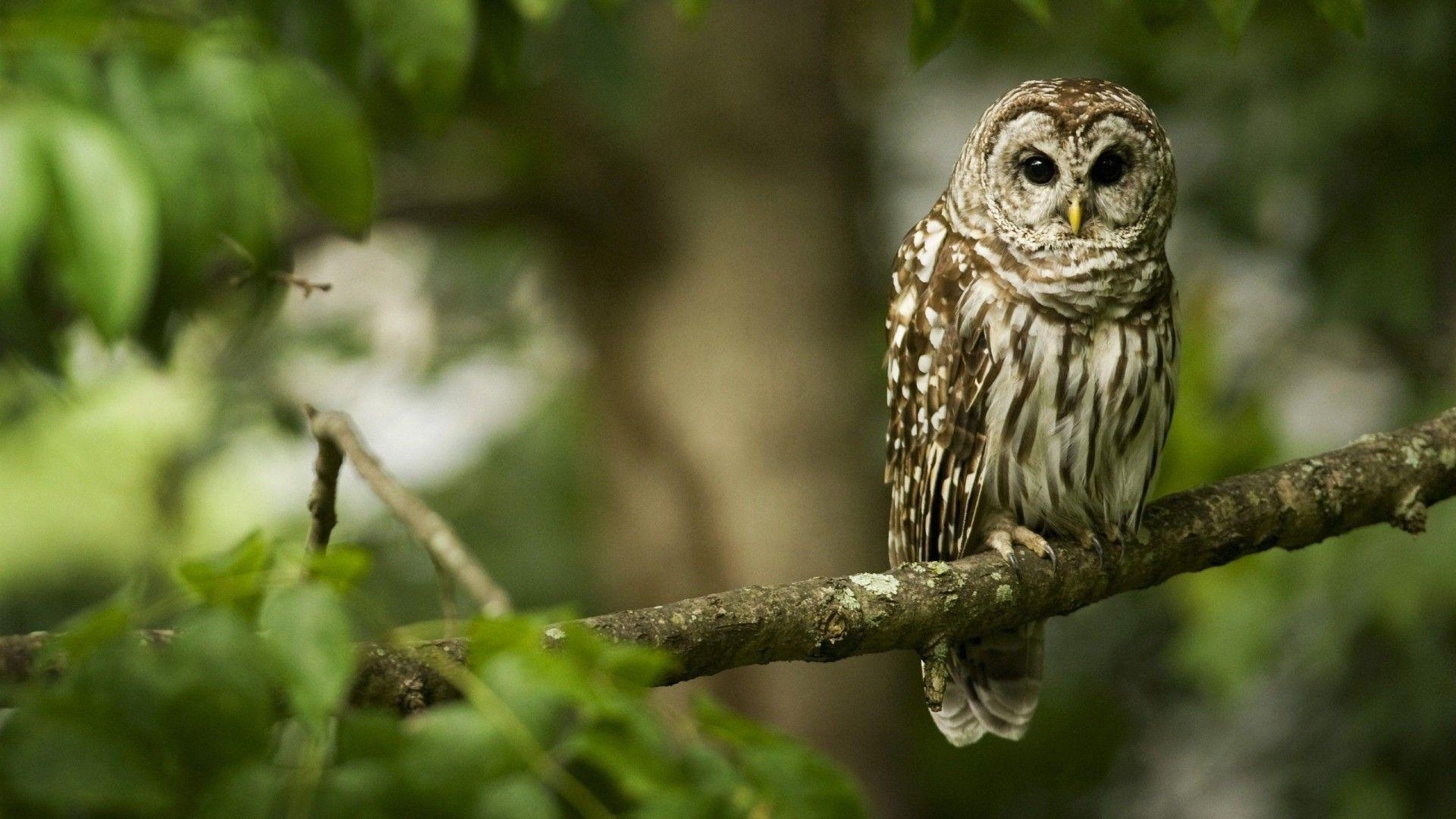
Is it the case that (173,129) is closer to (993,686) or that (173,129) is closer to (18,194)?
(18,194)

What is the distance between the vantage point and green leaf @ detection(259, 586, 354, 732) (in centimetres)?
129

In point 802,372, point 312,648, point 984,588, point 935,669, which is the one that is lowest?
point 935,669

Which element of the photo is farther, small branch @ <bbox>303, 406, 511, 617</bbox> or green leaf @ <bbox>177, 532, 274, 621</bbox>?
small branch @ <bbox>303, 406, 511, 617</bbox>

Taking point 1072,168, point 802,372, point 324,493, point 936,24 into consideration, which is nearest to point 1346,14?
point 936,24

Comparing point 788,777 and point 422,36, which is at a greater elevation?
point 422,36

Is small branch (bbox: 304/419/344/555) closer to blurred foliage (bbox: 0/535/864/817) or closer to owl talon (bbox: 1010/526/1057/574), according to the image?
blurred foliage (bbox: 0/535/864/817)

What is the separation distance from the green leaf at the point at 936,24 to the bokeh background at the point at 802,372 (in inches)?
67.5

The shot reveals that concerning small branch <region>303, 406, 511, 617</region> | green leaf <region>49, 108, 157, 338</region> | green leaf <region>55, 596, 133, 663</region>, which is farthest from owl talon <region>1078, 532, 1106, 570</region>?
green leaf <region>55, 596, 133, 663</region>

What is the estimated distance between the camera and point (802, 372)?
559 cm

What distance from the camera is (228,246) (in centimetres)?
226

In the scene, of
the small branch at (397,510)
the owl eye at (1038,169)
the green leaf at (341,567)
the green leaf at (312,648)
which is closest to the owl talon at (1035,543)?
the owl eye at (1038,169)

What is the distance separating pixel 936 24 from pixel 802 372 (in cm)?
352

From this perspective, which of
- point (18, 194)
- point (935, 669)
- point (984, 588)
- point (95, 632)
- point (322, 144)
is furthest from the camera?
point (984, 588)

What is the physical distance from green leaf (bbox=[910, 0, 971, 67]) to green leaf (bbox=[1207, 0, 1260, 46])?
14.0 inches
